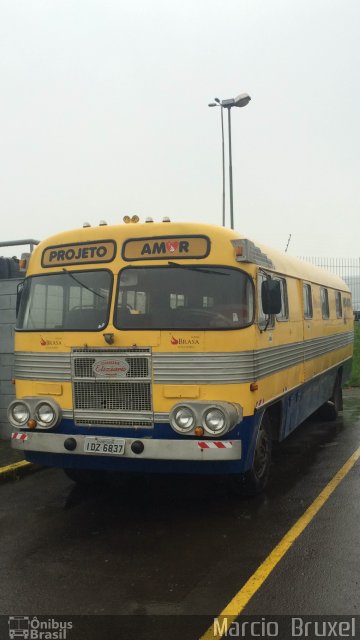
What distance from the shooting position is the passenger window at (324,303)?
9.50 metres

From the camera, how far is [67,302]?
18.9 ft

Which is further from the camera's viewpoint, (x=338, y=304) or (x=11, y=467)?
(x=338, y=304)

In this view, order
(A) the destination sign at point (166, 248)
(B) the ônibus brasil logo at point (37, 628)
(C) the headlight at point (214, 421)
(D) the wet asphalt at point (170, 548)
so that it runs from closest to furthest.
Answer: (B) the ônibus brasil logo at point (37, 628), (D) the wet asphalt at point (170, 548), (C) the headlight at point (214, 421), (A) the destination sign at point (166, 248)

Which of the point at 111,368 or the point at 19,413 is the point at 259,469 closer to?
the point at 111,368

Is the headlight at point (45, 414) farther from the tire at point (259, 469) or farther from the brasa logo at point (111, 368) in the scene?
the tire at point (259, 469)

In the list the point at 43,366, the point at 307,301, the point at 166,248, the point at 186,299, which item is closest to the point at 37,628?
the point at 43,366

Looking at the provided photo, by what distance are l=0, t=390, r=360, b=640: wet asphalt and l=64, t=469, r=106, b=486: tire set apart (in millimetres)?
145

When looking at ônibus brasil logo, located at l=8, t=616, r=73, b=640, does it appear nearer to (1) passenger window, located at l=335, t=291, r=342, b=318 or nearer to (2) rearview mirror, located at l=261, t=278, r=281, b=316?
(2) rearview mirror, located at l=261, t=278, r=281, b=316

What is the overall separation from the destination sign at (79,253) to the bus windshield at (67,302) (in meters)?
0.12

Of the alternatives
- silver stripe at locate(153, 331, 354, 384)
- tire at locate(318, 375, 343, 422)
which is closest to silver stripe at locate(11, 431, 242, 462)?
silver stripe at locate(153, 331, 354, 384)

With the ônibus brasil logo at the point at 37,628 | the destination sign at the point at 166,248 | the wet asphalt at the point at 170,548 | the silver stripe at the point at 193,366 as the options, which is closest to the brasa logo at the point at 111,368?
the silver stripe at the point at 193,366

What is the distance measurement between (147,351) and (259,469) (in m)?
1.91

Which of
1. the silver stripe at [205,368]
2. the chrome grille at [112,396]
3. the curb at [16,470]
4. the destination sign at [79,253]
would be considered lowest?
the curb at [16,470]

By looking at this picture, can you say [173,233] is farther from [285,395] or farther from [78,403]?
[285,395]
